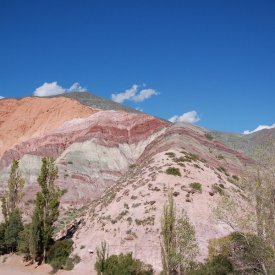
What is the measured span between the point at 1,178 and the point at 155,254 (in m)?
50.5

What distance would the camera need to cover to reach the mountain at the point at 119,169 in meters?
40.1

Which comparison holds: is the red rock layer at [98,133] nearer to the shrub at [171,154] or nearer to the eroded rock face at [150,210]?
the shrub at [171,154]

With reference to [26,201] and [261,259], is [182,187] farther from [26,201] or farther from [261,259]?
[26,201]

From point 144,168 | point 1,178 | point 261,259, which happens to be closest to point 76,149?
point 1,178

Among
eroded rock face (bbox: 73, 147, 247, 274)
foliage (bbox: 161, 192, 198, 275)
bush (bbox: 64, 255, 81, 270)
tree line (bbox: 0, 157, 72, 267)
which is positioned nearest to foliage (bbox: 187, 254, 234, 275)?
foliage (bbox: 161, 192, 198, 275)

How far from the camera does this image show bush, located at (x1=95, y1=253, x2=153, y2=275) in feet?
111

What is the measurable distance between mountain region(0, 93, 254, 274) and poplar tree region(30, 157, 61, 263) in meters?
3.06

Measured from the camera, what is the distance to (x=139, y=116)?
88.1 meters

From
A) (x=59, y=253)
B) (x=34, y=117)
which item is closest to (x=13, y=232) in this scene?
(x=59, y=253)

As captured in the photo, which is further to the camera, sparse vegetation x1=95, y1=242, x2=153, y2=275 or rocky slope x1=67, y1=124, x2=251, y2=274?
rocky slope x1=67, y1=124, x2=251, y2=274

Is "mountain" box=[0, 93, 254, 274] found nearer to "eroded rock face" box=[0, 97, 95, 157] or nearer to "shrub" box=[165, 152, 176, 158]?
"shrub" box=[165, 152, 176, 158]

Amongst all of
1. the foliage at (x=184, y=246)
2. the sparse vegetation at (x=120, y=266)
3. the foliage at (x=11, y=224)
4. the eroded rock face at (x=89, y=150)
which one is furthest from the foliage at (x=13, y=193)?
the foliage at (x=184, y=246)

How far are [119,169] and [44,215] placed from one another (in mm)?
32536

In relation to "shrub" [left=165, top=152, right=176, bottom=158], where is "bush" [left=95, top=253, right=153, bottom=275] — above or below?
below
